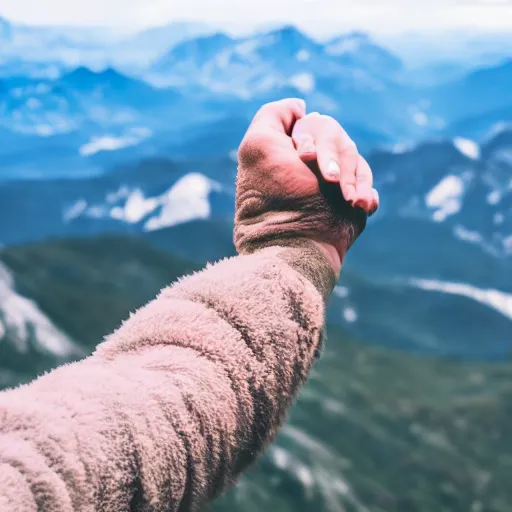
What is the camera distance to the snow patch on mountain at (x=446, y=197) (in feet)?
511

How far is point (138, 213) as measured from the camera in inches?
6334

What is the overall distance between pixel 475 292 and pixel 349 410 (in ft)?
215

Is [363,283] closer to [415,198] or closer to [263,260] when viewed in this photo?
[415,198]

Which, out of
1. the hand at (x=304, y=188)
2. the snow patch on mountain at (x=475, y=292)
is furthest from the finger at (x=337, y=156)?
the snow patch on mountain at (x=475, y=292)

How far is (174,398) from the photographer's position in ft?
4.07

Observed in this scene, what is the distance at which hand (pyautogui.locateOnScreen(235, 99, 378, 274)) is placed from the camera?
201 centimetres

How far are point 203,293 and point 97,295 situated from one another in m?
79.8

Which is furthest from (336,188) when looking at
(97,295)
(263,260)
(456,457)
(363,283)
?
(363,283)

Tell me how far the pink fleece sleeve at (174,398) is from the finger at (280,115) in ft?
2.05

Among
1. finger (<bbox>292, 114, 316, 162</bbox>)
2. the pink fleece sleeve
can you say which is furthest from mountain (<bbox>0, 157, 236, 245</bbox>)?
the pink fleece sleeve

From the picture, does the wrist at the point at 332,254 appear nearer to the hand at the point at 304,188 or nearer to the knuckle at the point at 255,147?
the hand at the point at 304,188

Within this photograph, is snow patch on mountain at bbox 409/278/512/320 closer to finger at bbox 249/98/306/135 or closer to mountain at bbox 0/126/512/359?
mountain at bbox 0/126/512/359

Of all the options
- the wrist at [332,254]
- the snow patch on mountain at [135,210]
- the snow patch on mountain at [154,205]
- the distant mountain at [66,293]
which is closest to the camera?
the wrist at [332,254]

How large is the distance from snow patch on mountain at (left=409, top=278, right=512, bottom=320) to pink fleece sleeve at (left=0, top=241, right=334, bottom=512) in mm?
116356
